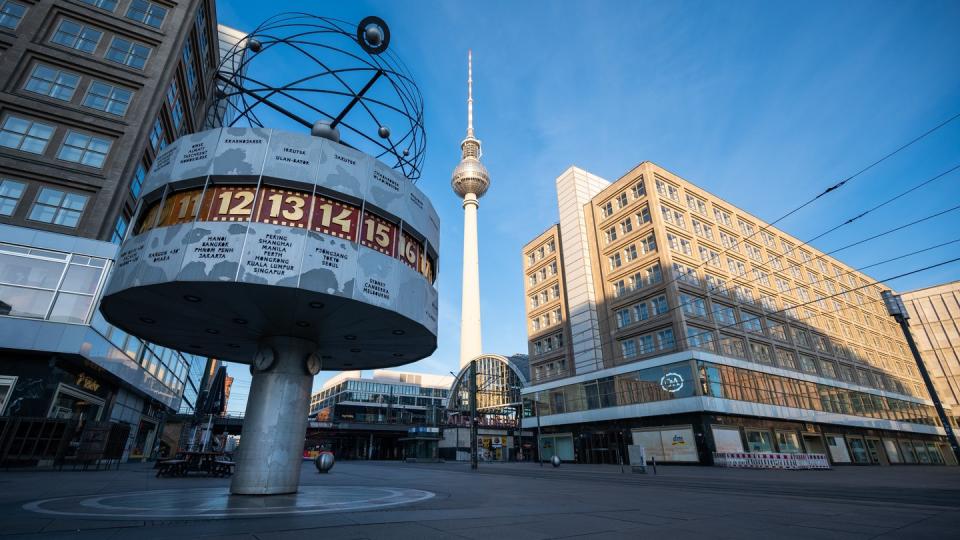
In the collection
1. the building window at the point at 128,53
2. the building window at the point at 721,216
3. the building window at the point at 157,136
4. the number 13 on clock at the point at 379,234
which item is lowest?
the number 13 on clock at the point at 379,234

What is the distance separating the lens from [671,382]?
37531mm

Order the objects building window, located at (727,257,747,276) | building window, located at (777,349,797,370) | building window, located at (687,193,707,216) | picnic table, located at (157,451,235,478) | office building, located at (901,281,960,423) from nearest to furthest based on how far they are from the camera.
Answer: picnic table, located at (157,451,235,478), building window, located at (777,349,797,370), building window, located at (727,257,747,276), building window, located at (687,193,707,216), office building, located at (901,281,960,423)

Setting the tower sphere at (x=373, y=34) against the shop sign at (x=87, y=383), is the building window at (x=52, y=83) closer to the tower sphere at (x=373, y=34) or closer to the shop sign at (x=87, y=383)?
the shop sign at (x=87, y=383)

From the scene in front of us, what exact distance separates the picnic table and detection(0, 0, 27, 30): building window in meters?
28.7

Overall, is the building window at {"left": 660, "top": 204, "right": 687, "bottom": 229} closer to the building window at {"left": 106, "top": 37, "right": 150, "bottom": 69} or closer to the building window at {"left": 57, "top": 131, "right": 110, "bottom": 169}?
the building window at {"left": 106, "top": 37, "right": 150, "bottom": 69}

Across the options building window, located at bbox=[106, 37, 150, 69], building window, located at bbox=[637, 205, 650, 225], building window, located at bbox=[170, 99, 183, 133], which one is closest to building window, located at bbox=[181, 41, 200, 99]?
building window, located at bbox=[170, 99, 183, 133]

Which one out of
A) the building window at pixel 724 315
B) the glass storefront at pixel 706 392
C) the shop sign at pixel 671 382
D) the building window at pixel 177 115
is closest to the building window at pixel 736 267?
the building window at pixel 724 315

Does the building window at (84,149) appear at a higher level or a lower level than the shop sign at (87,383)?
higher

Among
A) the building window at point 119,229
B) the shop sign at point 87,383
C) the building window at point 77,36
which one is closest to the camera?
the shop sign at point 87,383

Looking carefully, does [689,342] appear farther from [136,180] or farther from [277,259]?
[136,180]

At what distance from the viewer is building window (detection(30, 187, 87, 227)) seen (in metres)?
22.5

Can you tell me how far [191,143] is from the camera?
9930 millimetres

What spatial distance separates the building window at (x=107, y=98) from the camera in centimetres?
2585

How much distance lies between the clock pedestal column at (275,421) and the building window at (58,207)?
2114 centimetres
